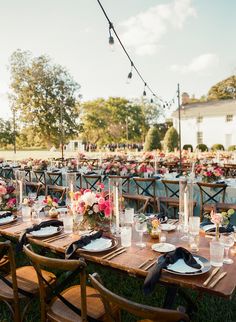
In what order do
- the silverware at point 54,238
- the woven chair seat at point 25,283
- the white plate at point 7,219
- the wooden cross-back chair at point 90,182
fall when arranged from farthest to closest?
1. the wooden cross-back chair at point 90,182
2. the white plate at point 7,219
3. the silverware at point 54,238
4. the woven chair seat at point 25,283

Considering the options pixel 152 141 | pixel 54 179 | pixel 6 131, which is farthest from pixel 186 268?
pixel 6 131

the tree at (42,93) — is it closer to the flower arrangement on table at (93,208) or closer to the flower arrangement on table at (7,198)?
the flower arrangement on table at (7,198)

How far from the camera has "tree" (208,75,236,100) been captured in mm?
49531

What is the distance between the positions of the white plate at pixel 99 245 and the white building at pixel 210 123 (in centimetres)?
3094

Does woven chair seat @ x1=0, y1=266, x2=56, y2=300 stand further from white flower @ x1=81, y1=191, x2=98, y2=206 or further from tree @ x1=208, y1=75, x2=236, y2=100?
tree @ x1=208, y1=75, x2=236, y2=100

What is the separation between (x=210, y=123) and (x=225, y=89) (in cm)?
1983

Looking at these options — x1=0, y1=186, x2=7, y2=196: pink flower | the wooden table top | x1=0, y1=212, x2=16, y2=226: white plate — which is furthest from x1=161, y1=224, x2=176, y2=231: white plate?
x1=0, y1=186, x2=7, y2=196: pink flower

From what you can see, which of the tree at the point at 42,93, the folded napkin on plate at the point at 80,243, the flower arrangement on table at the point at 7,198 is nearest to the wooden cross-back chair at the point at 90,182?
the flower arrangement on table at the point at 7,198

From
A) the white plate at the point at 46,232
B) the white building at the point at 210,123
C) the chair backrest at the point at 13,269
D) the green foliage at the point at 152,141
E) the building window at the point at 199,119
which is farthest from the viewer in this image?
the building window at the point at 199,119

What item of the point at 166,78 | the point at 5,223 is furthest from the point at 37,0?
the point at 166,78

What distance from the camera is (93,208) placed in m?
2.95

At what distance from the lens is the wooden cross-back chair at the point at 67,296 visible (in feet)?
6.24

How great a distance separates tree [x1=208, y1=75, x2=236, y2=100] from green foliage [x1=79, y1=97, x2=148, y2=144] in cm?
1264

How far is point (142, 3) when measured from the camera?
21.2ft
